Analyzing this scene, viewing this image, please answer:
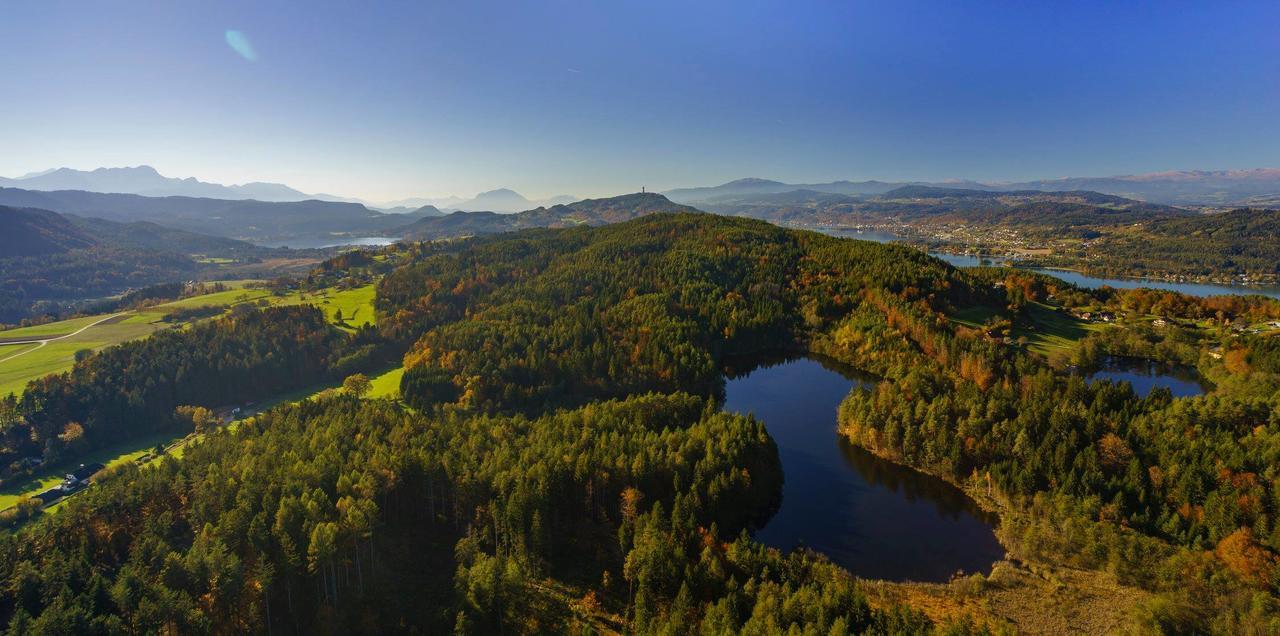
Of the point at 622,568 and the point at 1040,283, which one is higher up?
the point at 1040,283

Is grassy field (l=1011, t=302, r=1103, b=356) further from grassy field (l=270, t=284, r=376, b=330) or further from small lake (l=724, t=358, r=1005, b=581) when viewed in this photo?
grassy field (l=270, t=284, r=376, b=330)

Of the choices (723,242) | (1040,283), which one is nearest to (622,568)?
(723,242)

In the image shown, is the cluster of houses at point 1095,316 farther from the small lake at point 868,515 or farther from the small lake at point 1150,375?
the small lake at point 868,515

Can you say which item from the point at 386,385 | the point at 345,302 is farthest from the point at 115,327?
the point at 386,385

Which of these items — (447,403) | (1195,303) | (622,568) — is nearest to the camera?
(622,568)

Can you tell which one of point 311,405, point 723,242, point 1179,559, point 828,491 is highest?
point 723,242

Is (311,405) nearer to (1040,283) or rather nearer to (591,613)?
(591,613)

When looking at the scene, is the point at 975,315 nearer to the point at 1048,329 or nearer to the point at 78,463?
the point at 1048,329
